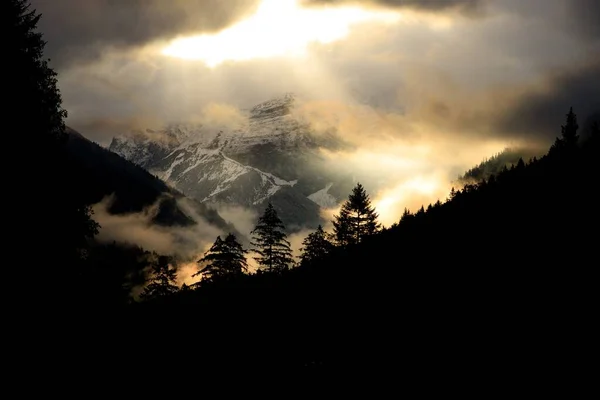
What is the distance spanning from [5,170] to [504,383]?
Result: 1305 centimetres

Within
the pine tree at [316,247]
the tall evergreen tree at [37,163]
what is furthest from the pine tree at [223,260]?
the tall evergreen tree at [37,163]

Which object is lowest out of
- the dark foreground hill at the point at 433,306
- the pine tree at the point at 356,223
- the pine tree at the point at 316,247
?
the dark foreground hill at the point at 433,306

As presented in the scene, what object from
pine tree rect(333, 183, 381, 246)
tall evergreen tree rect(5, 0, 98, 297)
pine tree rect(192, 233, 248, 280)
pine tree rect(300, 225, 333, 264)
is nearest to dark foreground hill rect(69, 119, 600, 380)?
tall evergreen tree rect(5, 0, 98, 297)

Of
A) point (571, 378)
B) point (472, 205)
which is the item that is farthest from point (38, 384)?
point (472, 205)

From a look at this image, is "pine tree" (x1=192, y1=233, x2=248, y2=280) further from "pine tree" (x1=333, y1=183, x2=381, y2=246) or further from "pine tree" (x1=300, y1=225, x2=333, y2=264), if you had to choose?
"pine tree" (x1=333, y1=183, x2=381, y2=246)

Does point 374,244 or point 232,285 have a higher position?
point 374,244

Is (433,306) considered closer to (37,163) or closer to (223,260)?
(37,163)

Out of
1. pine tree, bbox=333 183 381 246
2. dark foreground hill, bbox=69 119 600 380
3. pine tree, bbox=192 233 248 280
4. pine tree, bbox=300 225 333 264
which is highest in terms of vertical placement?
pine tree, bbox=333 183 381 246

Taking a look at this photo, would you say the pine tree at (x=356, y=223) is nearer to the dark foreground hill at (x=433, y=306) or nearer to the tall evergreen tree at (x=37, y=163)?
the dark foreground hill at (x=433, y=306)

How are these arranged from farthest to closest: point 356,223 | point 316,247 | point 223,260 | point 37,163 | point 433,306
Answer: point 356,223, point 316,247, point 223,260, point 433,306, point 37,163

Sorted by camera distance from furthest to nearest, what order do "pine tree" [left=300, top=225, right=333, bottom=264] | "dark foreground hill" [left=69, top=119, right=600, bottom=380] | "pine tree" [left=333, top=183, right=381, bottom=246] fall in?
"pine tree" [left=333, top=183, right=381, bottom=246] → "pine tree" [left=300, top=225, right=333, bottom=264] → "dark foreground hill" [left=69, top=119, right=600, bottom=380]

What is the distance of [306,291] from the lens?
29.7m

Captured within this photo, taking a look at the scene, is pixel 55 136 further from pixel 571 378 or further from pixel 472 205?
pixel 472 205

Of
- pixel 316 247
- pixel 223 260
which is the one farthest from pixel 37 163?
pixel 316 247
